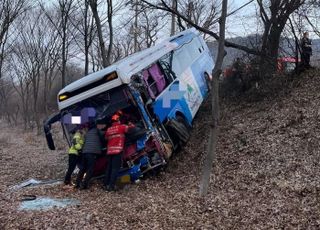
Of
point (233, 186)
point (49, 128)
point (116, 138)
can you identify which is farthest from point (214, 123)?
point (49, 128)

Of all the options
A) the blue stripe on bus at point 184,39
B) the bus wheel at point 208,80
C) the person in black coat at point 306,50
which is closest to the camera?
the person in black coat at point 306,50

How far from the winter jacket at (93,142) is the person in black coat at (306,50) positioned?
7023 mm

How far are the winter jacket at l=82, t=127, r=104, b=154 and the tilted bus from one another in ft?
1.45

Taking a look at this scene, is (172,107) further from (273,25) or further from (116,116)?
(273,25)

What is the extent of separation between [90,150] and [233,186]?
11.8ft

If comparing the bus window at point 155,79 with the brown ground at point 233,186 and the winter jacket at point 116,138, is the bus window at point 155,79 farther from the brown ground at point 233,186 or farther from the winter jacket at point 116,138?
the brown ground at point 233,186

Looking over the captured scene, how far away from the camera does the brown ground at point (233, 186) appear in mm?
8297

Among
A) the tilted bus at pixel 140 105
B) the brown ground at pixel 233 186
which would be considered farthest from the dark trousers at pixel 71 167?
the tilted bus at pixel 140 105

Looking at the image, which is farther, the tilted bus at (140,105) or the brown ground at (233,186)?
the tilted bus at (140,105)

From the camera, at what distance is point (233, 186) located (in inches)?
400

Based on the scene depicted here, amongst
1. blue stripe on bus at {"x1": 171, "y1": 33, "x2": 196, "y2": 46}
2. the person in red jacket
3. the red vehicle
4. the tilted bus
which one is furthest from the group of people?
the red vehicle

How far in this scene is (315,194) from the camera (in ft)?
28.7

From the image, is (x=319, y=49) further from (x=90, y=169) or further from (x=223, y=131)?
(x=90, y=169)

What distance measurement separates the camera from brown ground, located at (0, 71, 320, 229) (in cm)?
830
